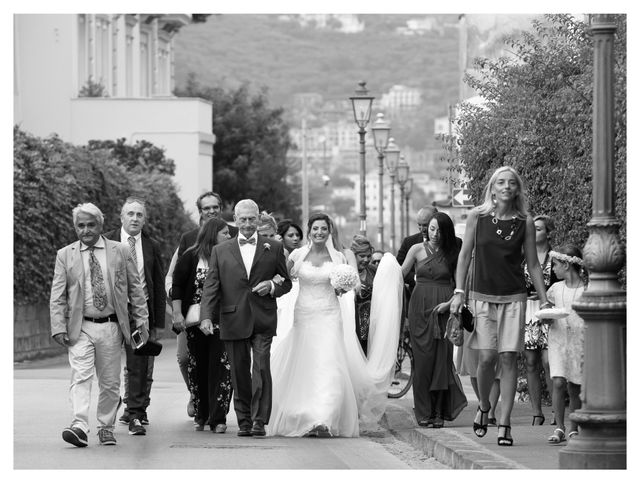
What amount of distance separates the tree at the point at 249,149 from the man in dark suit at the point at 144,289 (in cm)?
5091

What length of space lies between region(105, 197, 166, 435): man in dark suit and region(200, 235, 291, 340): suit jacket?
60 centimetres

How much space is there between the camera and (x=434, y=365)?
50.0 feet

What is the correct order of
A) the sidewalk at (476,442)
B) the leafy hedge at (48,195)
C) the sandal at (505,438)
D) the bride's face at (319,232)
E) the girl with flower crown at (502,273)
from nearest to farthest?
1. the sidewalk at (476,442)
2. the sandal at (505,438)
3. the girl with flower crown at (502,273)
4. the bride's face at (319,232)
5. the leafy hedge at (48,195)

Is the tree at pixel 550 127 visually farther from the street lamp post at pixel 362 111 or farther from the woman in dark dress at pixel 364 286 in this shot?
the street lamp post at pixel 362 111

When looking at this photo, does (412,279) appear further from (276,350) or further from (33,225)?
(33,225)

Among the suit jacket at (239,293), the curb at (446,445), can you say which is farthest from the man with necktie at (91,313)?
the curb at (446,445)

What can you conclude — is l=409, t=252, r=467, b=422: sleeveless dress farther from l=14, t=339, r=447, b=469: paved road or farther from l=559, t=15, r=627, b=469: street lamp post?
l=559, t=15, r=627, b=469: street lamp post

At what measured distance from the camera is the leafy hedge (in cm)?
2780

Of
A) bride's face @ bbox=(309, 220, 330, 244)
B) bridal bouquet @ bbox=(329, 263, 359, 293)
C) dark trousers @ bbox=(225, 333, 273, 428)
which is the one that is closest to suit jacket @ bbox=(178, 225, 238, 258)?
bride's face @ bbox=(309, 220, 330, 244)

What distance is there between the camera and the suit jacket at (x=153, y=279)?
15.0 m

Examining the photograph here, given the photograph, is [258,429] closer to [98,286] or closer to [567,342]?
[98,286]
